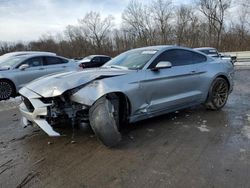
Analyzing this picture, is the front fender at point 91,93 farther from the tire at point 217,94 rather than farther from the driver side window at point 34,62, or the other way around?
the driver side window at point 34,62

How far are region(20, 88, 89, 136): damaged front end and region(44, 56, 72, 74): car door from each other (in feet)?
19.9

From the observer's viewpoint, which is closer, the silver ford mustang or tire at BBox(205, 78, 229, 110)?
the silver ford mustang

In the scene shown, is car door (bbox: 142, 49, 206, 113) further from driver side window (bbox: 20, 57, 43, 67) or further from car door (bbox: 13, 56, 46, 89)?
driver side window (bbox: 20, 57, 43, 67)

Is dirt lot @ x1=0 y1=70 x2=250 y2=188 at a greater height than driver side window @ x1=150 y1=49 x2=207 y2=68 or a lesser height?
lesser

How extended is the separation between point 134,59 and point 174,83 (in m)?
0.96

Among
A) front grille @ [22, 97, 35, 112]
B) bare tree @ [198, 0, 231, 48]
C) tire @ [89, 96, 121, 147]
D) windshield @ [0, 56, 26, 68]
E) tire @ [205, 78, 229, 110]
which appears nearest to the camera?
tire @ [89, 96, 121, 147]

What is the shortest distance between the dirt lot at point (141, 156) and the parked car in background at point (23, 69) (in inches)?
163

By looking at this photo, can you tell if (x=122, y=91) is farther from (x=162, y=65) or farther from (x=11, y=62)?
(x=11, y=62)

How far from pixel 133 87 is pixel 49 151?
1764 millimetres

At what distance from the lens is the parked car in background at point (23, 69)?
9383mm

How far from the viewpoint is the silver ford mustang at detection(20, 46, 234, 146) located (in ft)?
13.7

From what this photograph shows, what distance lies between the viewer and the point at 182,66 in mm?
5707

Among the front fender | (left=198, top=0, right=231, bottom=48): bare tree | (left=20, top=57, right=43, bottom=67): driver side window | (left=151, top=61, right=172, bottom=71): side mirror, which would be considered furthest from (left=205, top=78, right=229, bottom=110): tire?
(left=198, top=0, right=231, bottom=48): bare tree

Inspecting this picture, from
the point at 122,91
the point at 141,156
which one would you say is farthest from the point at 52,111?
the point at 141,156
